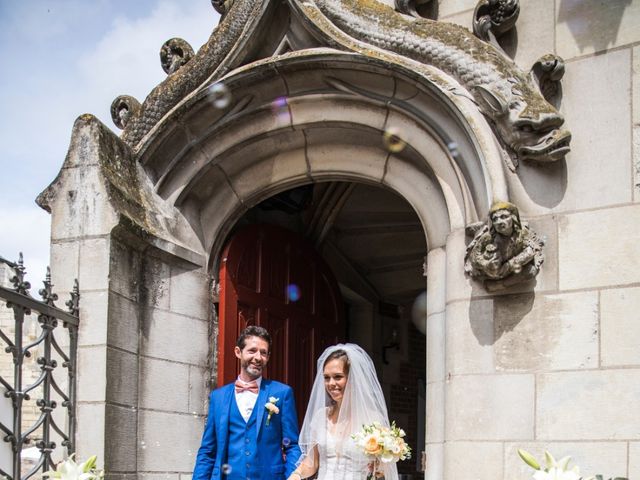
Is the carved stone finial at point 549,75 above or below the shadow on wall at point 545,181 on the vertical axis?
above

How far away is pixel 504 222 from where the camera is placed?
469cm

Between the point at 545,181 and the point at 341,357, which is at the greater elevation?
the point at 545,181

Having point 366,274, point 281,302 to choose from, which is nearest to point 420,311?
point 366,274

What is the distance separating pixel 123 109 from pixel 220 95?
0.90 metres

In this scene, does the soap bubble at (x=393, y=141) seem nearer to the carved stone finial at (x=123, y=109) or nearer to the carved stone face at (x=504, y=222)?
the carved stone face at (x=504, y=222)

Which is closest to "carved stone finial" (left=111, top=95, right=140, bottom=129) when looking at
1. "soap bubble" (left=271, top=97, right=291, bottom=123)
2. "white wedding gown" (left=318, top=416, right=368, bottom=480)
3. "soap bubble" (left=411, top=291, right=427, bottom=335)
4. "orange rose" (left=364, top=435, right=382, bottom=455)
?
"soap bubble" (left=271, top=97, right=291, bottom=123)

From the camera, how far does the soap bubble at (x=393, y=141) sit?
18.4ft

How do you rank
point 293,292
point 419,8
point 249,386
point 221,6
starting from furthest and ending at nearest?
point 293,292
point 221,6
point 419,8
point 249,386

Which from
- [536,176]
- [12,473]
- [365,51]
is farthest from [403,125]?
[12,473]

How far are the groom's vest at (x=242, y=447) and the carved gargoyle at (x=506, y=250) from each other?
61.0 inches

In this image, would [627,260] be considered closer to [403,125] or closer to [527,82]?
[527,82]

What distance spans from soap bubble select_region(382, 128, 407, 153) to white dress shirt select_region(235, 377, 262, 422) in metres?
1.73

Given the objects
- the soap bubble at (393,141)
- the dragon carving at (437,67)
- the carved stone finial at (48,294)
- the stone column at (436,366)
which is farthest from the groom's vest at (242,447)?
the dragon carving at (437,67)

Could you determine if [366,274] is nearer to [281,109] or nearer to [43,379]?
[281,109]
